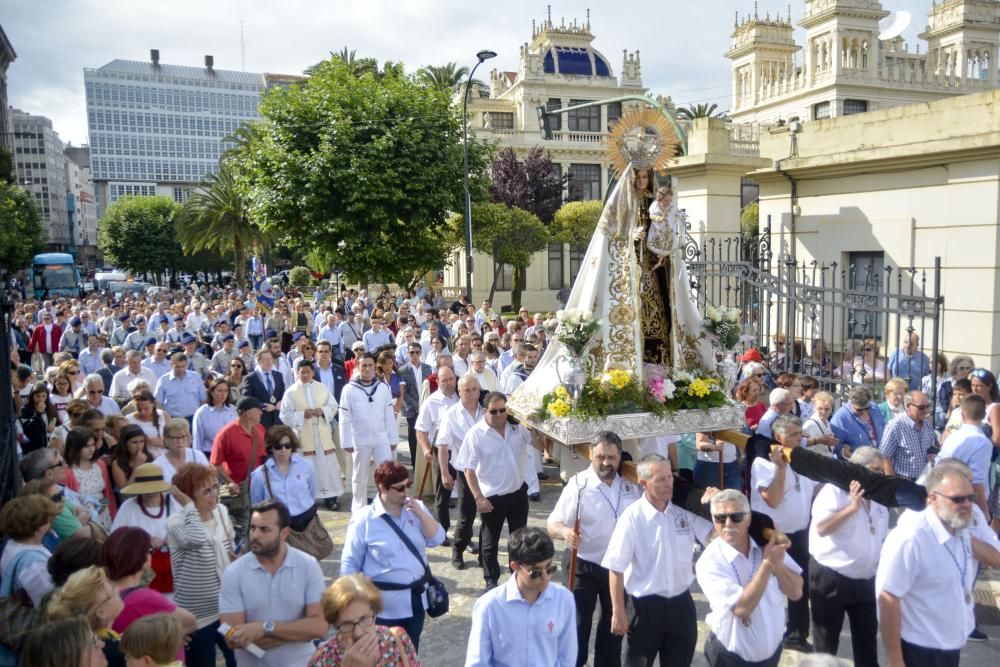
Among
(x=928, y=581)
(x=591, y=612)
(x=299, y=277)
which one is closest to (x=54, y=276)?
(x=299, y=277)

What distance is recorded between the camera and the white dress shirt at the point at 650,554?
454 cm

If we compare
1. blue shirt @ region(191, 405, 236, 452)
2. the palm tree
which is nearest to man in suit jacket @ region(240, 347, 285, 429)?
blue shirt @ region(191, 405, 236, 452)

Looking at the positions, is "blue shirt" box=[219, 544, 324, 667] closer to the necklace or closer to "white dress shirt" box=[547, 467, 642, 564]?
"white dress shirt" box=[547, 467, 642, 564]

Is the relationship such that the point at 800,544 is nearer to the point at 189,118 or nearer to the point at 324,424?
the point at 324,424

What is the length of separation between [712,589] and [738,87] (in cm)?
6655

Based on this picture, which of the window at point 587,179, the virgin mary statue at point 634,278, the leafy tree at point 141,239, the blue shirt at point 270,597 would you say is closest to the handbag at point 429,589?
the blue shirt at point 270,597

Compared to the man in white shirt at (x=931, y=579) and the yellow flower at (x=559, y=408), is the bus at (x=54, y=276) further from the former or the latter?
the man in white shirt at (x=931, y=579)

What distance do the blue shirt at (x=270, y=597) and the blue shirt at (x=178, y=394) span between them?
590 centimetres

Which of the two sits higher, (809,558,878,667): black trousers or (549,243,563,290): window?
(549,243,563,290): window

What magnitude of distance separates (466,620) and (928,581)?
3.41m

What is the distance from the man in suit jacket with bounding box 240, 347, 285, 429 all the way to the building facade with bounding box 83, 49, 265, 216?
117105 millimetres

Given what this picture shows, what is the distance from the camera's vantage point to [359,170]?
22422 millimetres

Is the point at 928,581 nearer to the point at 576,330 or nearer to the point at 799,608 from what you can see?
the point at 799,608

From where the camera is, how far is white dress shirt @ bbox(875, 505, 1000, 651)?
3.98 metres
